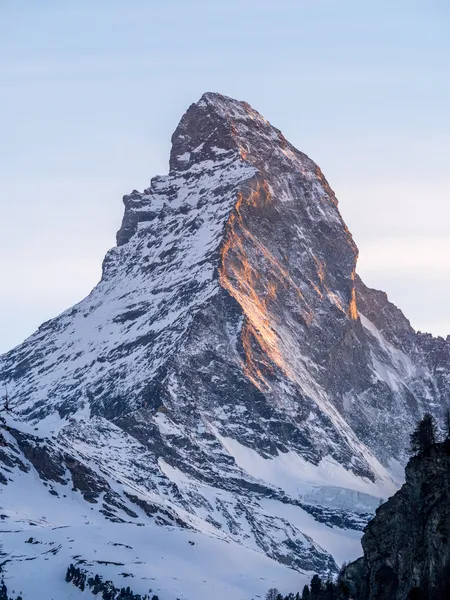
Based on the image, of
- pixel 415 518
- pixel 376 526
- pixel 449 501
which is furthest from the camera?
pixel 376 526

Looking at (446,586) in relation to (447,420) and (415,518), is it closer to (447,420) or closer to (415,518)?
(415,518)

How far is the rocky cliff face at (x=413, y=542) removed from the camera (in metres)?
140

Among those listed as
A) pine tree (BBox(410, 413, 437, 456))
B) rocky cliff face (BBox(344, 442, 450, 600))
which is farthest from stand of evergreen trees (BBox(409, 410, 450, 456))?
rocky cliff face (BBox(344, 442, 450, 600))

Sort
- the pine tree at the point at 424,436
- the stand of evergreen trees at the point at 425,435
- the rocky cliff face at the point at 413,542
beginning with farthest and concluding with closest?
the pine tree at the point at 424,436
the stand of evergreen trees at the point at 425,435
the rocky cliff face at the point at 413,542

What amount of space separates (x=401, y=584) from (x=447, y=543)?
11644 mm

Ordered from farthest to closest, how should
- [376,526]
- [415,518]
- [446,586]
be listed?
[376,526]
[415,518]
[446,586]

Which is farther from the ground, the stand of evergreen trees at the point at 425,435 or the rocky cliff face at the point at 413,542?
the stand of evergreen trees at the point at 425,435

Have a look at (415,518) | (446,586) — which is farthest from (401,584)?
(446,586)

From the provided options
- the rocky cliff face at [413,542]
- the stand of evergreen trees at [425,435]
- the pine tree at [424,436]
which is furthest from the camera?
the pine tree at [424,436]

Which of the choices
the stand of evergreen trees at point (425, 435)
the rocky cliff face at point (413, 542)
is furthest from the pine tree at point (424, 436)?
the rocky cliff face at point (413, 542)

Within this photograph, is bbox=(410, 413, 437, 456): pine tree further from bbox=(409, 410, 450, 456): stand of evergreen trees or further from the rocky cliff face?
the rocky cliff face

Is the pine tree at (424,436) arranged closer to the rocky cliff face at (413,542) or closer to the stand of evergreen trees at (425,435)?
the stand of evergreen trees at (425,435)

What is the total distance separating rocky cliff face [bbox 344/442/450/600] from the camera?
140000 mm

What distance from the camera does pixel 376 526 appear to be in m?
163
